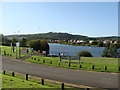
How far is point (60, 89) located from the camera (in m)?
13.3

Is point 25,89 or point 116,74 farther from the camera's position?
point 116,74

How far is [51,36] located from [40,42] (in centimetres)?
10150

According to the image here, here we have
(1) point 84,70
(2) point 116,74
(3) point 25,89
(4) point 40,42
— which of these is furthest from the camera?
(4) point 40,42

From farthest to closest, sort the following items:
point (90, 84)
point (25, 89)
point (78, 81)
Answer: point (78, 81), point (90, 84), point (25, 89)

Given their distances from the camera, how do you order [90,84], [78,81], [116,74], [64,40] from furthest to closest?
[64,40], [116,74], [78,81], [90,84]

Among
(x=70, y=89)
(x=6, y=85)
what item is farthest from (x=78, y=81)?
(x=6, y=85)

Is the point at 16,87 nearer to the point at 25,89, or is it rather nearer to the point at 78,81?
the point at 25,89

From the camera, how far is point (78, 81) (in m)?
16.4

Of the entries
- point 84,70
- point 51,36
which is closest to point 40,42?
point 84,70

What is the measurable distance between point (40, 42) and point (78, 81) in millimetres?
48405

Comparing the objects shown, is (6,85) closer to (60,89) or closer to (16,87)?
(16,87)

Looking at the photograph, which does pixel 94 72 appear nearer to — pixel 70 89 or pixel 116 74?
pixel 116 74

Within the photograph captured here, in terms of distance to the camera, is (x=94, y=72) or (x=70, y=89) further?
(x=94, y=72)

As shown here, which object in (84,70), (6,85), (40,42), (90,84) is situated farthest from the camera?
(40,42)
